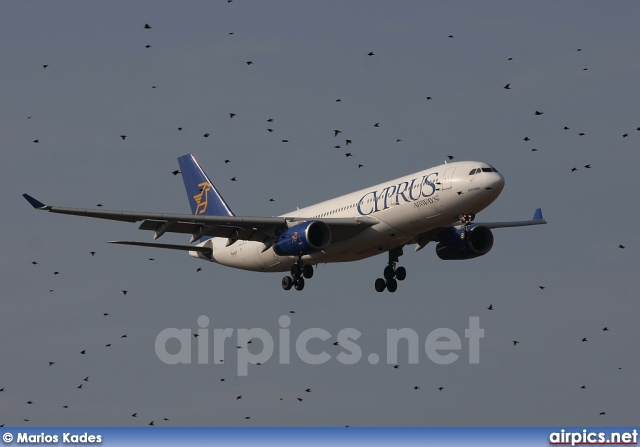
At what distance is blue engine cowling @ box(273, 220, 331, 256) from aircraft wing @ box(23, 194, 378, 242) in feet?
1.62

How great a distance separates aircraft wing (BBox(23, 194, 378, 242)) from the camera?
6762 cm

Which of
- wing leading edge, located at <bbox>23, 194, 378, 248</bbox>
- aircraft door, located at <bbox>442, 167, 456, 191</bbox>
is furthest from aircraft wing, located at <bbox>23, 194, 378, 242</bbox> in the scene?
aircraft door, located at <bbox>442, 167, 456, 191</bbox>

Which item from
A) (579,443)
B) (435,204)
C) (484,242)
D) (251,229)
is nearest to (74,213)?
(251,229)

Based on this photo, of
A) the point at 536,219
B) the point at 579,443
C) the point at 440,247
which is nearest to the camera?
the point at 579,443

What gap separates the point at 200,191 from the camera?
3314 inches

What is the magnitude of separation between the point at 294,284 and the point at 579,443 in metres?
23.8

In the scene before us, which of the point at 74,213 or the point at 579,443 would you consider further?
the point at 74,213

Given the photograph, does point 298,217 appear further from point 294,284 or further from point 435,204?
point 435,204

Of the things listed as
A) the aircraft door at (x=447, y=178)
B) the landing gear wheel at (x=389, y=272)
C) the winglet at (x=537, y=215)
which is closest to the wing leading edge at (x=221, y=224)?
the aircraft door at (x=447, y=178)

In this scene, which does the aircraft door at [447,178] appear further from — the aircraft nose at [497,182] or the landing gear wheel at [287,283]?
the landing gear wheel at [287,283]

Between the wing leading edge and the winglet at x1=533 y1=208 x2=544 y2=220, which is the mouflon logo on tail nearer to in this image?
the wing leading edge

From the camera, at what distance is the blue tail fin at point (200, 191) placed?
270 ft

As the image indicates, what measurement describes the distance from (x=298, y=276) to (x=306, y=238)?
4.36 m

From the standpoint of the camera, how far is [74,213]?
64.9 m
